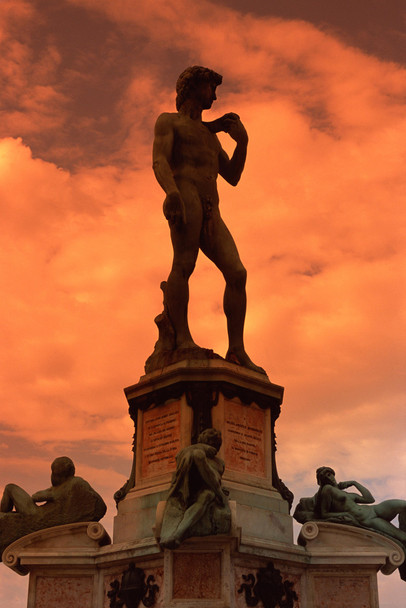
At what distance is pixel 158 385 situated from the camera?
14.4 meters

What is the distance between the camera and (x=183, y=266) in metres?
15.1

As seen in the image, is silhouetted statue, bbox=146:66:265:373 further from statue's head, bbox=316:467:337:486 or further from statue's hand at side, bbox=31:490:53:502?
statue's hand at side, bbox=31:490:53:502

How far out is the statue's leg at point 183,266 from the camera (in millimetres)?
14945

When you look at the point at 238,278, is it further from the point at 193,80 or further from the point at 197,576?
the point at 197,576

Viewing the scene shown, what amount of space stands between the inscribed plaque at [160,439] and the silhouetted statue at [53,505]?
101 centimetres

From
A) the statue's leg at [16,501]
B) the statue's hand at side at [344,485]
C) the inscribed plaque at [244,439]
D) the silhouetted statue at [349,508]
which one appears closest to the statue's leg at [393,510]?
the silhouetted statue at [349,508]

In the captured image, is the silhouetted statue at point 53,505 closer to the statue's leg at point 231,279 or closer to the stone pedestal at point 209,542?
the stone pedestal at point 209,542

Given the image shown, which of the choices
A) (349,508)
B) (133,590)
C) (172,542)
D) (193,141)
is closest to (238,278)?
(193,141)

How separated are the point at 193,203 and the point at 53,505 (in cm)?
491

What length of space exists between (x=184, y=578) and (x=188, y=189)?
5906mm

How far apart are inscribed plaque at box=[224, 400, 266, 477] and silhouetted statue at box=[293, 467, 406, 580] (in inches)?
41.2

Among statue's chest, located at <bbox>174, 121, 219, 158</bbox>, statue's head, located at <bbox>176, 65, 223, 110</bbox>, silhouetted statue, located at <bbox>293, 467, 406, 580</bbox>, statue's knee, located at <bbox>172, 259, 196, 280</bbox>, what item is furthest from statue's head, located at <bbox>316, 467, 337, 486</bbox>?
statue's head, located at <bbox>176, 65, 223, 110</bbox>

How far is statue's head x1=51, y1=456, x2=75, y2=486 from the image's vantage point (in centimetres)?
1487

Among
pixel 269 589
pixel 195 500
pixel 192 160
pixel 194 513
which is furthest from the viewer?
pixel 192 160
